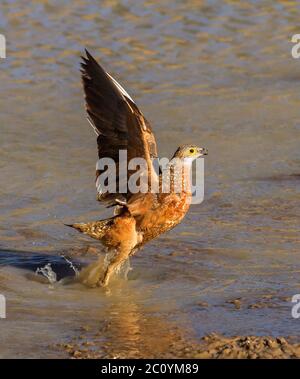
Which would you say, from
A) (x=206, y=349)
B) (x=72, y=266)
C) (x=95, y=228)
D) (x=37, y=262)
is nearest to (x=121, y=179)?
(x=95, y=228)

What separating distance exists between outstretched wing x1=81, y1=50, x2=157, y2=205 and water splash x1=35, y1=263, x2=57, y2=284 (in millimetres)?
781

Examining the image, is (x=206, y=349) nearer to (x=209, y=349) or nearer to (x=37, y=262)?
Result: (x=209, y=349)

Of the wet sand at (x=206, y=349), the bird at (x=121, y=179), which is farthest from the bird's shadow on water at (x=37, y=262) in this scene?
the wet sand at (x=206, y=349)

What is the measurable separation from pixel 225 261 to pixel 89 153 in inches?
126

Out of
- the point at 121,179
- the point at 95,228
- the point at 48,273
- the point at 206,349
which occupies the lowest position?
the point at 206,349

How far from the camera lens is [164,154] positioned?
1101 centimetres

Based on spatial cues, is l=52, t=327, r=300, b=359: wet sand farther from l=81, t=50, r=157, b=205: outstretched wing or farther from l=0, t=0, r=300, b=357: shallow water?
l=81, t=50, r=157, b=205: outstretched wing

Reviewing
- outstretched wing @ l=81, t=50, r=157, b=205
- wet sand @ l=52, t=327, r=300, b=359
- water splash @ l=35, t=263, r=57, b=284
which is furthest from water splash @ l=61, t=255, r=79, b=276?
wet sand @ l=52, t=327, r=300, b=359

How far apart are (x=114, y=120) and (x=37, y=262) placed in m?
1.24

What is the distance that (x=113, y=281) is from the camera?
7.98m

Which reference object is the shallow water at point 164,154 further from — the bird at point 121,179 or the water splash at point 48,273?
the bird at point 121,179

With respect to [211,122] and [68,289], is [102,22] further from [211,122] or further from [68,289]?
[68,289]

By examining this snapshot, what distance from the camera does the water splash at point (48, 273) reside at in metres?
8.02
